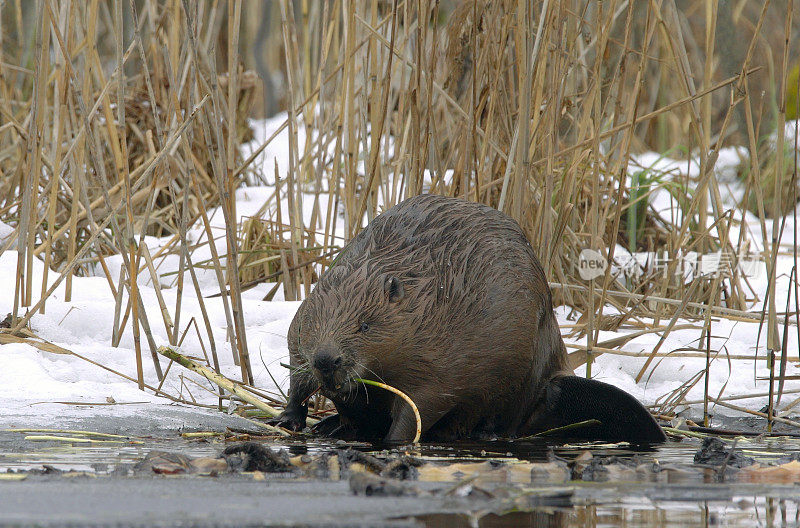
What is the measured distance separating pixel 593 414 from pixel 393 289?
74 cm

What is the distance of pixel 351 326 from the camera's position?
2.85 meters

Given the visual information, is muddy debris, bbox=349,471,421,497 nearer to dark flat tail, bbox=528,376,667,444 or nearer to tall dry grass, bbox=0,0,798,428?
dark flat tail, bbox=528,376,667,444

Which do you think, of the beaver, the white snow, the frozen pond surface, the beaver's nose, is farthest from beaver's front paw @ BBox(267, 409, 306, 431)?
the frozen pond surface

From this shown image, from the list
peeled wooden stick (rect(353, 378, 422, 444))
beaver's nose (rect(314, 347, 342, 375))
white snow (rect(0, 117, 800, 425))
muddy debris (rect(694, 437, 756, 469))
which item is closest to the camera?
muddy debris (rect(694, 437, 756, 469))

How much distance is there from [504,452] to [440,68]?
101 inches

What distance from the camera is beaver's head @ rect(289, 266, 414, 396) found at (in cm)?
280

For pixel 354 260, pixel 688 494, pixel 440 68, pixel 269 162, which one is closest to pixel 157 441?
pixel 354 260

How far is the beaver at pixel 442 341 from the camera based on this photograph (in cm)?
290

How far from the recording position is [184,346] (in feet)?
12.6

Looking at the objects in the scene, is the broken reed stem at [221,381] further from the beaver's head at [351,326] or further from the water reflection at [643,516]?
the water reflection at [643,516]

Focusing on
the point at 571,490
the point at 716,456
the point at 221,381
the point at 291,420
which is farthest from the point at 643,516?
the point at 221,381

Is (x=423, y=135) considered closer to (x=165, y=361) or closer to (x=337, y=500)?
(x=165, y=361)

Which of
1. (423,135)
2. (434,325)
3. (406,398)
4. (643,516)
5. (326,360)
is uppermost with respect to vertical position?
(423,135)

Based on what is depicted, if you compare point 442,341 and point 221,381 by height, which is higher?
point 442,341
